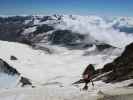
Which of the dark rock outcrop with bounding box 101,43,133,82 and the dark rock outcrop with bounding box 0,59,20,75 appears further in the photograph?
the dark rock outcrop with bounding box 0,59,20,75

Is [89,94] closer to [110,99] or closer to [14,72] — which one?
[110,99]

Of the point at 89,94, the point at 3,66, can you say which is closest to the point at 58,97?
the point at 89,94

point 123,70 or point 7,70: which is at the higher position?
point 7,70

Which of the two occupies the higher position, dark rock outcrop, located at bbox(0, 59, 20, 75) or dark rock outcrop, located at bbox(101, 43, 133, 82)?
dark rock outcrop, located at bbox(0, 59, 20, 75)

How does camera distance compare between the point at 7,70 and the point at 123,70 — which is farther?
the point at 7,70

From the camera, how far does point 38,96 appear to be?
95.3 ft

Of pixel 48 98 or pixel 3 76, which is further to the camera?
pixel 3 76

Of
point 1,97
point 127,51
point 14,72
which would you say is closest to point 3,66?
point 14,72

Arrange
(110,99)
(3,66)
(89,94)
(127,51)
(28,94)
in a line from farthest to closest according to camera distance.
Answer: (3,66)
(127,51)
(28,94)
(89,94)
(110,99)

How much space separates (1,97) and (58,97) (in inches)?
230

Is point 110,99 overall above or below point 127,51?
below

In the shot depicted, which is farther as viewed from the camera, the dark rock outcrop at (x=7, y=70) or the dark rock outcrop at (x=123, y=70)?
the dark rock outcrop at (x=7, y=70)

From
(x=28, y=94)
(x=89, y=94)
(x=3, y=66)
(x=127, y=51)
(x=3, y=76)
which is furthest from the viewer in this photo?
(x=3, y=66)

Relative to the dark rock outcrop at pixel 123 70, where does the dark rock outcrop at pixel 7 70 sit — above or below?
above
